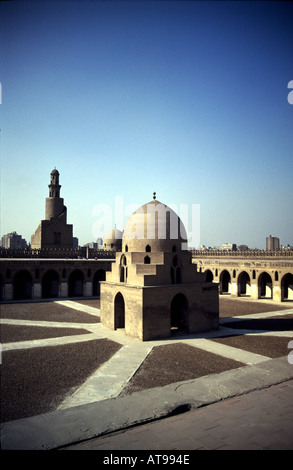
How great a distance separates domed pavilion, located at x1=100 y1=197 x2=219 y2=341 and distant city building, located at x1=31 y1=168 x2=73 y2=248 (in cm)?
2241

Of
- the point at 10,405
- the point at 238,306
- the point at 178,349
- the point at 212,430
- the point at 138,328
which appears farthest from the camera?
the point at 238,306

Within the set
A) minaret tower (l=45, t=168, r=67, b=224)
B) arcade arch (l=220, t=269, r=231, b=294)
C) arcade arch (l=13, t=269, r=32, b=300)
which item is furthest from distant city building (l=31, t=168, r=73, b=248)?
arcade arch (l=220, t=269, r=231, b=294)

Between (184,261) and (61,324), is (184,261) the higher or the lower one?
the higher one

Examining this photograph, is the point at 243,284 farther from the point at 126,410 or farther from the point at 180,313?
the point at 126,410

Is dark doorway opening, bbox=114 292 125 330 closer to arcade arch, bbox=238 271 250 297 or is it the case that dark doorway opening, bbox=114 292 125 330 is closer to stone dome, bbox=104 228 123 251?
arcade arch, bbox=238 271 250 297

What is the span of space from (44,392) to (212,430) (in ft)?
16.5

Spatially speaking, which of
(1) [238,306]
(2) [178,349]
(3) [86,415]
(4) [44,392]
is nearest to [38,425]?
(3) [86,415]

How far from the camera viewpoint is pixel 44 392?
9.95 m

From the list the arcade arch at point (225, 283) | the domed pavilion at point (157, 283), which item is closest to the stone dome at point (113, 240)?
the arcade arch at point (225, 283)

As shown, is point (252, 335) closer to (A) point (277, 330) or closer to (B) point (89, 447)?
(A) point (277, 330)

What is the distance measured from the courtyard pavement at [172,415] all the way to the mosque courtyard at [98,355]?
23 centimetres

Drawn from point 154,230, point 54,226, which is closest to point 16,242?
point 54,226

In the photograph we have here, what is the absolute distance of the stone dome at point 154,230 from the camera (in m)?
18.1

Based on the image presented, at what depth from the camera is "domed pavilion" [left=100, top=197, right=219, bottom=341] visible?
16.7m
